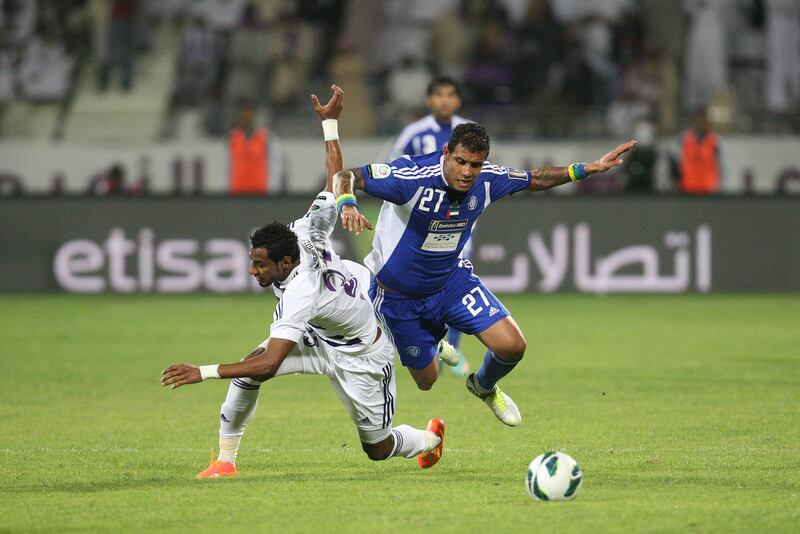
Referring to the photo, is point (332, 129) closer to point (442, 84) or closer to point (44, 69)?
point (442, 84)

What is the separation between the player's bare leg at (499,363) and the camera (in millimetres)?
7801

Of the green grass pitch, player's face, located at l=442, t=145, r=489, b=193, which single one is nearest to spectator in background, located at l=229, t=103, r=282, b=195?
the green grass pitch

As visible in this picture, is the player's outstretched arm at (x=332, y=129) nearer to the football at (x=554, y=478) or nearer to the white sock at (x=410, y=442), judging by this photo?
the white sock at (x=410, y=442)

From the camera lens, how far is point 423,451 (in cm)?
709

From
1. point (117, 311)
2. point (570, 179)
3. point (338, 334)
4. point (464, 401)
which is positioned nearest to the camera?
point (338, 334)

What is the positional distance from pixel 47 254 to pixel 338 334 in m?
11.2

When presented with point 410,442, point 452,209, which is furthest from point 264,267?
point 452,209

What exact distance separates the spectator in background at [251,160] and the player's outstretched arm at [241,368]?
11.2 meters

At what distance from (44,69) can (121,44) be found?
4.55 feet

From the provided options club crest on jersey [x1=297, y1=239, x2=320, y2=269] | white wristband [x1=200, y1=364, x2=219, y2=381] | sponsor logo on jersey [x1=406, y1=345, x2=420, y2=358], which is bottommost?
sponsor logo on jersey [x1=406, y1=345, x2=420, y2=358]

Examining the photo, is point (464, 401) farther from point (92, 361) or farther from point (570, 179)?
point (92, 361)

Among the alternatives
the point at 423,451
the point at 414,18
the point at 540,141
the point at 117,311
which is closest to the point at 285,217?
the point at 117,311

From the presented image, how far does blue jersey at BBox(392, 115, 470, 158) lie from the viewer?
10.6 metres

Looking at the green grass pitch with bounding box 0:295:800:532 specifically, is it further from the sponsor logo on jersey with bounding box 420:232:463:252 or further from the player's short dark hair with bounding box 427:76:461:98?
the player's short dark hair with bounding box 427:76:461:98
